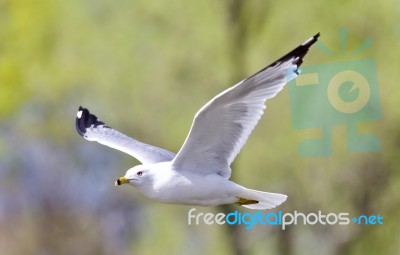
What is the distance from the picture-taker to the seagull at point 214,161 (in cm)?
353

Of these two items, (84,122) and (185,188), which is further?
(84,122)

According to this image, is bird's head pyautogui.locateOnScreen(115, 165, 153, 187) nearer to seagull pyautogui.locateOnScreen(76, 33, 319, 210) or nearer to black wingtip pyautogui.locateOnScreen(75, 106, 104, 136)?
seagull pyautogui.locateOnScreen(76, 33, 319, 210)

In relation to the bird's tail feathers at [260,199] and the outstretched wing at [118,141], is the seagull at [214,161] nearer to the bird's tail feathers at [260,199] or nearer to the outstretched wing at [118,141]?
the bird's tail feathers at [260,199]

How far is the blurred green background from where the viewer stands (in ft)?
24.6

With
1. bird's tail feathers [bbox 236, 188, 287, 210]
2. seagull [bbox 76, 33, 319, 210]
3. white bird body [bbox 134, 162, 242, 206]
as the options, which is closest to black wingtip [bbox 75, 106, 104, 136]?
seagull [bbox 76, 33, 319, 210]

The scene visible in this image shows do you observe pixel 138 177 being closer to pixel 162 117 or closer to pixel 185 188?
pixel 185 188

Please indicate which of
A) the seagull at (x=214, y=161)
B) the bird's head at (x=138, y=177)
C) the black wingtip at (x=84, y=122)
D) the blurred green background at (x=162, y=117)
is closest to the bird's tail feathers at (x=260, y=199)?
the seagull at (x=214, y=161)

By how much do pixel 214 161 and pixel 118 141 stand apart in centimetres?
69

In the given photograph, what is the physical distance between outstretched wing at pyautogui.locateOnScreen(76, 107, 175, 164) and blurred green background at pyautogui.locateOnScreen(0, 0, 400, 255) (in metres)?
2.96

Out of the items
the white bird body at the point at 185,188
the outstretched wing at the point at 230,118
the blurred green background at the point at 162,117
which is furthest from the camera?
the blurred green background at the point at 162,117

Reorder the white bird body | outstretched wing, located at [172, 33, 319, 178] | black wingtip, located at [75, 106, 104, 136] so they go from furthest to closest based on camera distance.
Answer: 1. black wingtip, located at [75, 106, 104, 136]
2. the white bird body
3. outstretched wing, located at [172, 33, 319, 178]

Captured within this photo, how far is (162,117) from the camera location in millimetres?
7910

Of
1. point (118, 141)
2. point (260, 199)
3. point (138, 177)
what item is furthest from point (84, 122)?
point (260, 199)

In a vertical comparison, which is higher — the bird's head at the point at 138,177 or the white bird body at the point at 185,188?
the bird's head at the point at 138,177
